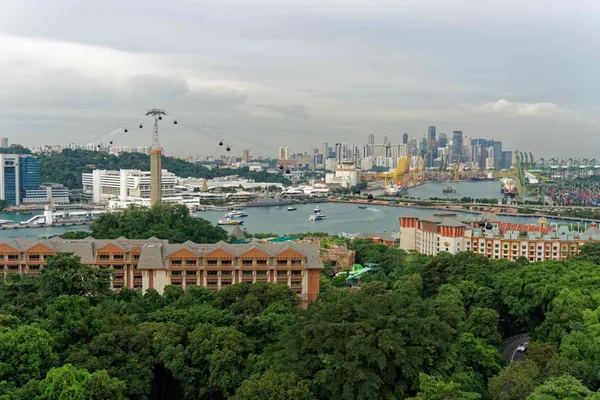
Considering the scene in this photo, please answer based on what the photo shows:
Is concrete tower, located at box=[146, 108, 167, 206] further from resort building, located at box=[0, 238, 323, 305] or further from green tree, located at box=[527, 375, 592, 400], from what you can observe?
green tree, located at box=[527, 375, 592, 400]

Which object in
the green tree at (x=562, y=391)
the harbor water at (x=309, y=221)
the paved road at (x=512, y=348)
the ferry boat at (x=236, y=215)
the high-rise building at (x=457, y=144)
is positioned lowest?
the harbor water at (x=309, y=221)

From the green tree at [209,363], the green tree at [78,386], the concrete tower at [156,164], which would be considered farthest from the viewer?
the concrete tower at [156,164]

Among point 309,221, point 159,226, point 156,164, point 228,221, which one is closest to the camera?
point 159,226

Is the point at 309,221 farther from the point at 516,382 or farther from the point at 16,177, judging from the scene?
the point at 516,382

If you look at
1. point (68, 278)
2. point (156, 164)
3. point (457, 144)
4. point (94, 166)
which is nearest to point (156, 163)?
point (156, 164)

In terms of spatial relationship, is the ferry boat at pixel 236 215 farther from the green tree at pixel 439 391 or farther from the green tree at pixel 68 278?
the green tree at pixel 439 391

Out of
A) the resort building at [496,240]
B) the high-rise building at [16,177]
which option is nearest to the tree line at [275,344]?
the resort building at [496,240]

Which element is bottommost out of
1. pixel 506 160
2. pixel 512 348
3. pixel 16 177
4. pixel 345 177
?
pixel 512 348
